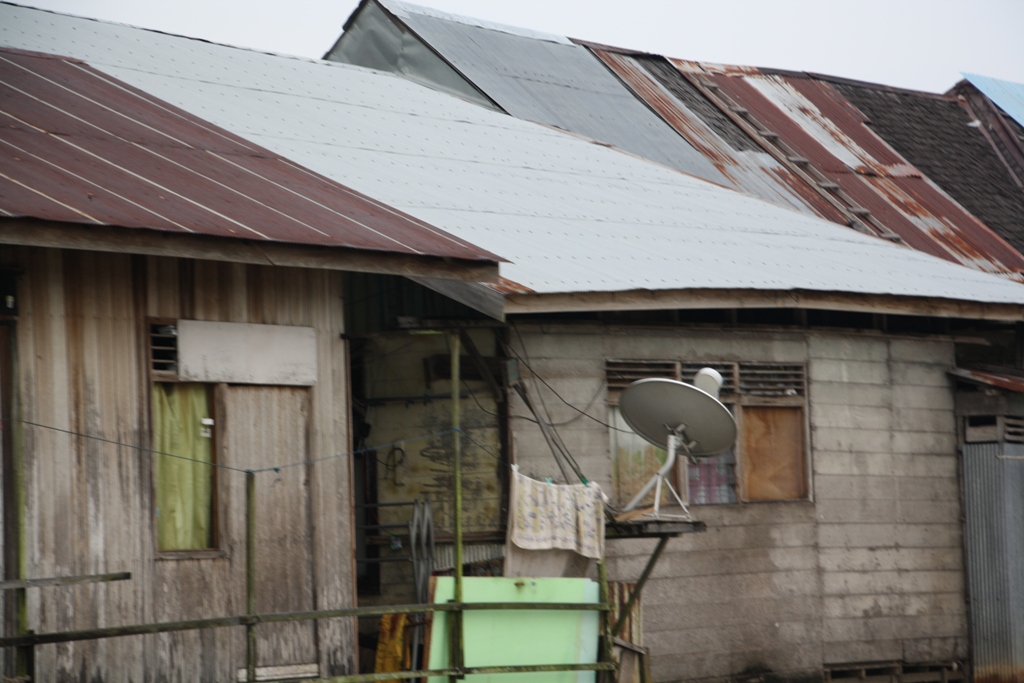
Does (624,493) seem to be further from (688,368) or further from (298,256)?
(298,256)

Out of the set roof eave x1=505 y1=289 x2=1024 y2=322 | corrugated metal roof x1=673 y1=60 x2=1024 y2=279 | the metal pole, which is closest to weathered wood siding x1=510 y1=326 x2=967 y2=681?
roof eave x1=505 y1=289 x2=1024 y2=322

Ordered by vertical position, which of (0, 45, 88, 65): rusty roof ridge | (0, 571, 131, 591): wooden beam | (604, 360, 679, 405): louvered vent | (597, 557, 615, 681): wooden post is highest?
(0, 45, 88, 65): rusty roof ridge

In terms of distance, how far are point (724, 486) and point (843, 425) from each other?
1.35 meters

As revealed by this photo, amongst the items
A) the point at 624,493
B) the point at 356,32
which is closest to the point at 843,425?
the point at 624,493

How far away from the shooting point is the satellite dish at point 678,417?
1015cm

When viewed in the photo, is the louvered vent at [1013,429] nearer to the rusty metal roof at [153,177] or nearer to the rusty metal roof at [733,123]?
the rusty metal roof at [733,123]

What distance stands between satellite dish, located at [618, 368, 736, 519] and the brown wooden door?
95.2 inches

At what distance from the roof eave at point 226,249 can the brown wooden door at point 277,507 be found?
3.88 ft

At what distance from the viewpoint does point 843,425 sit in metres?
12.9

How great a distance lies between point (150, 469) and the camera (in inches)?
352

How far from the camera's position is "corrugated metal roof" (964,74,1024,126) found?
68.6 feet

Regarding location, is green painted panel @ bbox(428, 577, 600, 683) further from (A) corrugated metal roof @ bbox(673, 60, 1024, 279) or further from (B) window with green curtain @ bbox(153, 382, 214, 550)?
(A) corrugated metal roof @ bbox(673, 60, 1024, 279)

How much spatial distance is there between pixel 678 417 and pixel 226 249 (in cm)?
362

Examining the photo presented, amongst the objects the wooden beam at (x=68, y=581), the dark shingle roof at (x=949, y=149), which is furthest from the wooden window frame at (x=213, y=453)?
the dark shingle roof at (x=949, y=149)
